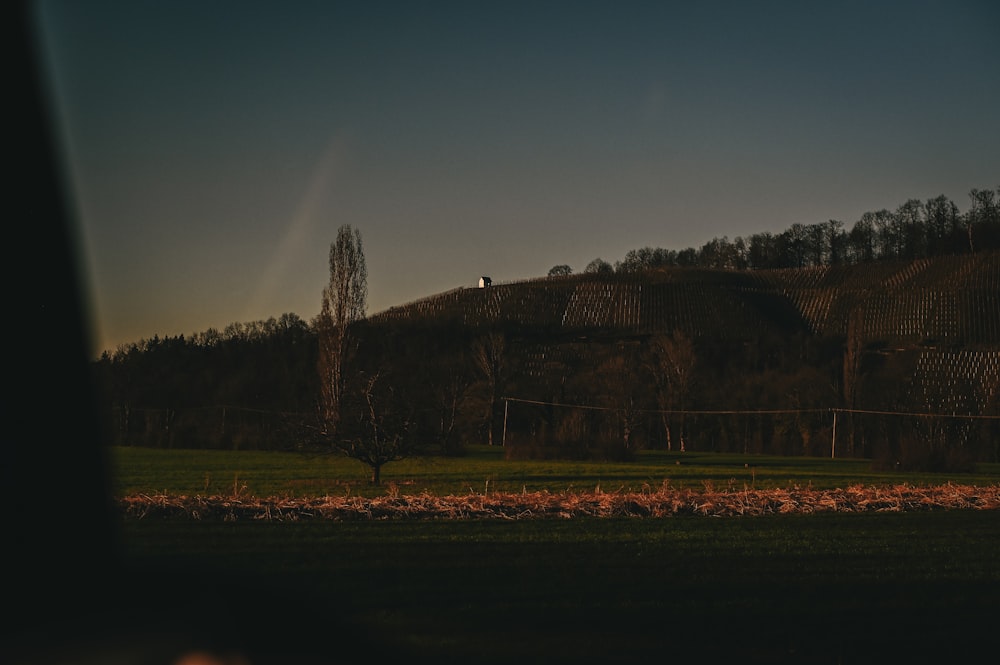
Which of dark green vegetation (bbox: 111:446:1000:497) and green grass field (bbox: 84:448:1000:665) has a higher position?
green grass field (bbox: 84:448:1000:665)

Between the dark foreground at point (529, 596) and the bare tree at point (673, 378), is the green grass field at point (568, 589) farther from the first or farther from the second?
A: the bare tree at point (673, 378)

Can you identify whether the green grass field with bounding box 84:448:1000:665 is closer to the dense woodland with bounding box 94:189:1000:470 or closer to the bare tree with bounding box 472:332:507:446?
the dense woodland with bounding box 94:189:1000:470

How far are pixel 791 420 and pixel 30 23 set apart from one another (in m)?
49.6

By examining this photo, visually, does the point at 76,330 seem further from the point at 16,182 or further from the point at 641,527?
the point at 641,527

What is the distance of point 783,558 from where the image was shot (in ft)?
36.0

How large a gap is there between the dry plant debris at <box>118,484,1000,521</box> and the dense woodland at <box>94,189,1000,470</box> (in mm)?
7297

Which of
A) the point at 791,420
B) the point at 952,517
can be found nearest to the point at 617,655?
the point at 952,517

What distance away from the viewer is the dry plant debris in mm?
14938

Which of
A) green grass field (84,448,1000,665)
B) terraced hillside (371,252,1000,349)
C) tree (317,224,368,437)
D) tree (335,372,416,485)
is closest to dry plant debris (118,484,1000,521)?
green grass field (84,448,1000,665)

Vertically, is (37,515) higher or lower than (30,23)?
lower

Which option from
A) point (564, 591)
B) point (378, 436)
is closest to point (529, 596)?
point (564, 591)

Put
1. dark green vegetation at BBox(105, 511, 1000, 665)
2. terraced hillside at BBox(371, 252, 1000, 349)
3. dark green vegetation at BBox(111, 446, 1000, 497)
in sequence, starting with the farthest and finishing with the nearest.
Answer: terraced hillside at BBox(371, 252, 1000, 349) → dark green vegetation at BBox(111, 446, 1000, 497) → dark green vegetation at BBox(105, 511, 1000, 665)

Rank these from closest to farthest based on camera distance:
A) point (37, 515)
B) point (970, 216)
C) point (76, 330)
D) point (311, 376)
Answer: point (37, 515), point (76, 330), point (311, 376), point (970, 216)

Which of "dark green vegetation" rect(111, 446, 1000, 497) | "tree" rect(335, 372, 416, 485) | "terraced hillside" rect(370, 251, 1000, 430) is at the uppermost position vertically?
"terraced hillside" rect(370, 251, 1000, 430)
